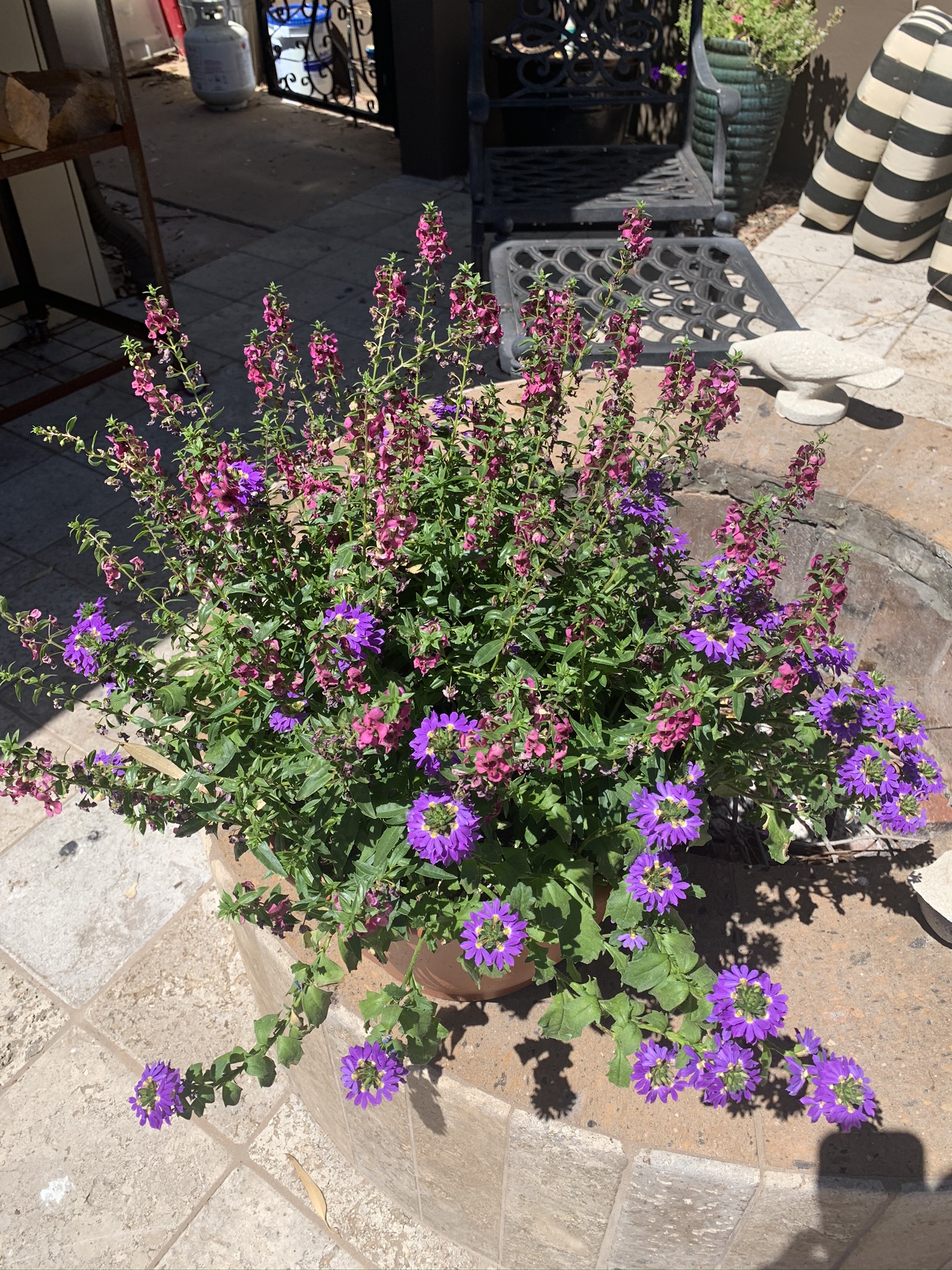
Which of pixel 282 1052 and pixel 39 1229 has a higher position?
pixel 282 1052

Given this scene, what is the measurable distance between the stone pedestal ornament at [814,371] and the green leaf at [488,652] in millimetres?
1559

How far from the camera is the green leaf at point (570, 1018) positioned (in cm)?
150

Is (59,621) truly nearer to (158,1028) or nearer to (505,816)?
(158,1028)

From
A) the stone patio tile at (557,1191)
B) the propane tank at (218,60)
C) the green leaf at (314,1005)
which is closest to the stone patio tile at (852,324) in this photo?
the stone patio tile at (557,1191)

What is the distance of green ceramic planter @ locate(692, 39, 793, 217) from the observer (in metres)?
5.61

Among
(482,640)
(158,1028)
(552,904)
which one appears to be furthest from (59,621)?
(552,904)

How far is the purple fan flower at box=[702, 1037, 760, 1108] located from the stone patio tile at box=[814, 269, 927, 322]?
183 inches

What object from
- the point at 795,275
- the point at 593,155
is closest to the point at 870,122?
the point at 795,275

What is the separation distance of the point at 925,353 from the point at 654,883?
13.9 ft

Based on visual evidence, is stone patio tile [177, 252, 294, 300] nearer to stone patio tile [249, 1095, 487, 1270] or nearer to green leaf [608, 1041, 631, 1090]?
stone patio tile [249, 1095, 487, 1270]

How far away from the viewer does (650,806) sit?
139cm

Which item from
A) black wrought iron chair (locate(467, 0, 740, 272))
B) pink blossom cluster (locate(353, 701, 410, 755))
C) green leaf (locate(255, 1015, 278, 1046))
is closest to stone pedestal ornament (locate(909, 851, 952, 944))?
pink blossom cluster (locate(353, 701, 410, 755))

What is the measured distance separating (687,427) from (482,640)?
1.63ft

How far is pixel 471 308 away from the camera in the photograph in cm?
164
